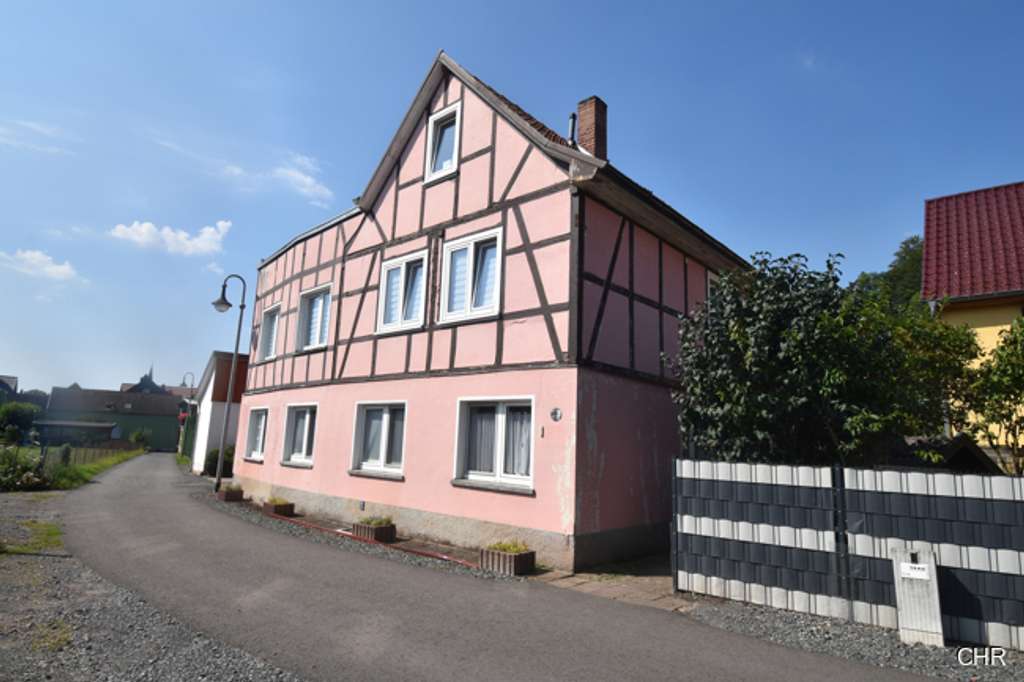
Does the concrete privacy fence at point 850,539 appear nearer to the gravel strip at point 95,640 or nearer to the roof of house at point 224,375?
the gravel strip at point 95,640

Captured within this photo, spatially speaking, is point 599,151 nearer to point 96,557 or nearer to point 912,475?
point 912,475

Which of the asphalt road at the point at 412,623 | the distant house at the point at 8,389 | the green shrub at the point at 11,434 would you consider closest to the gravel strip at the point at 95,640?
the asphalt road at the point at 412,623

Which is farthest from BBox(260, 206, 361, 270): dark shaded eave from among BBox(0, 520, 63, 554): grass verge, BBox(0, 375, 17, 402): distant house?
BBox(0, 375, 17, 402): distant house

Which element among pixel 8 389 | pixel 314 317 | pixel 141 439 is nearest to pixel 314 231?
pixel 314 317

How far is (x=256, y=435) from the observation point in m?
18.9

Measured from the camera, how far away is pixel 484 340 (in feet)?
35.9

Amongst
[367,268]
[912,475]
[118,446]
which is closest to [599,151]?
[367,268]

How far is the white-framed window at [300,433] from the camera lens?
15.7m

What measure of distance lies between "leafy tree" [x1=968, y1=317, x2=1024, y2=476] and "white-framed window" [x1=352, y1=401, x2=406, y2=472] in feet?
31.5

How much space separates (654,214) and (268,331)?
13.8 m

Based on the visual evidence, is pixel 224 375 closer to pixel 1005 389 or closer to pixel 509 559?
pixel 509 559

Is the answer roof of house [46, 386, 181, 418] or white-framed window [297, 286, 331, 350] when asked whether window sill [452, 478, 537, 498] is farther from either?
roof of house [46, 386, 181, 418]

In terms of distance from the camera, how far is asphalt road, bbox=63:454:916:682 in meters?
5.03

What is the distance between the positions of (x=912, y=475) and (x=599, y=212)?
638 cm
